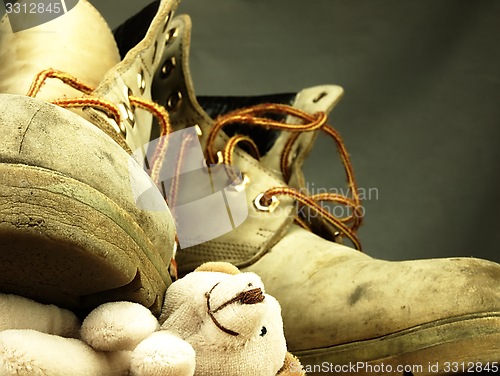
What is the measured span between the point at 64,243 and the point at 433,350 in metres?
0.34

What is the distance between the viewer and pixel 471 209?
3.35 ft

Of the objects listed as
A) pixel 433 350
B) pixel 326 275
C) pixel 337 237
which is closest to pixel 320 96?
pixel 337 237

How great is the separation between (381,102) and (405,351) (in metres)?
0.78

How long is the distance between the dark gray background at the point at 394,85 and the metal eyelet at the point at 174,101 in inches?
10.9

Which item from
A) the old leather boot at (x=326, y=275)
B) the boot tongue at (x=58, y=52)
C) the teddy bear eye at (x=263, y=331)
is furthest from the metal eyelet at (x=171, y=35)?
the teddy bear eye at (x=263, y=331)

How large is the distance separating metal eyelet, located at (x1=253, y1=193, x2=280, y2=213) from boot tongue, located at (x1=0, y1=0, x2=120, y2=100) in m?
0.25

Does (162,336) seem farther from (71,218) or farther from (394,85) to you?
(394,85)

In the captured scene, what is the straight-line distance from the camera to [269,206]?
0.70 meters

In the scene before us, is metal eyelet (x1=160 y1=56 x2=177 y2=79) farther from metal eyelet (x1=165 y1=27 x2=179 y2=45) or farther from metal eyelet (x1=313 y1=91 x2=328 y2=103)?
metal eyelet (x1=313 y1=91 x2=328 y2=103)

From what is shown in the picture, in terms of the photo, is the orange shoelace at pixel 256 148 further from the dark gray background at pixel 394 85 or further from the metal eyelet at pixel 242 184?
the dark gray background at pixel 394 85

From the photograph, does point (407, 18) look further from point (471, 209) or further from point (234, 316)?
point (234, 316)

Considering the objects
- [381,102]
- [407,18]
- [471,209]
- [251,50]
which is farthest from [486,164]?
[251,50]

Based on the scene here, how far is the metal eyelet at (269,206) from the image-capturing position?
691 millimetres

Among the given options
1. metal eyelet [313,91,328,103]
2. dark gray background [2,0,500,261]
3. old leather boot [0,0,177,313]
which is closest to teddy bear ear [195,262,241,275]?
old leather boot [0,0,177,313]
